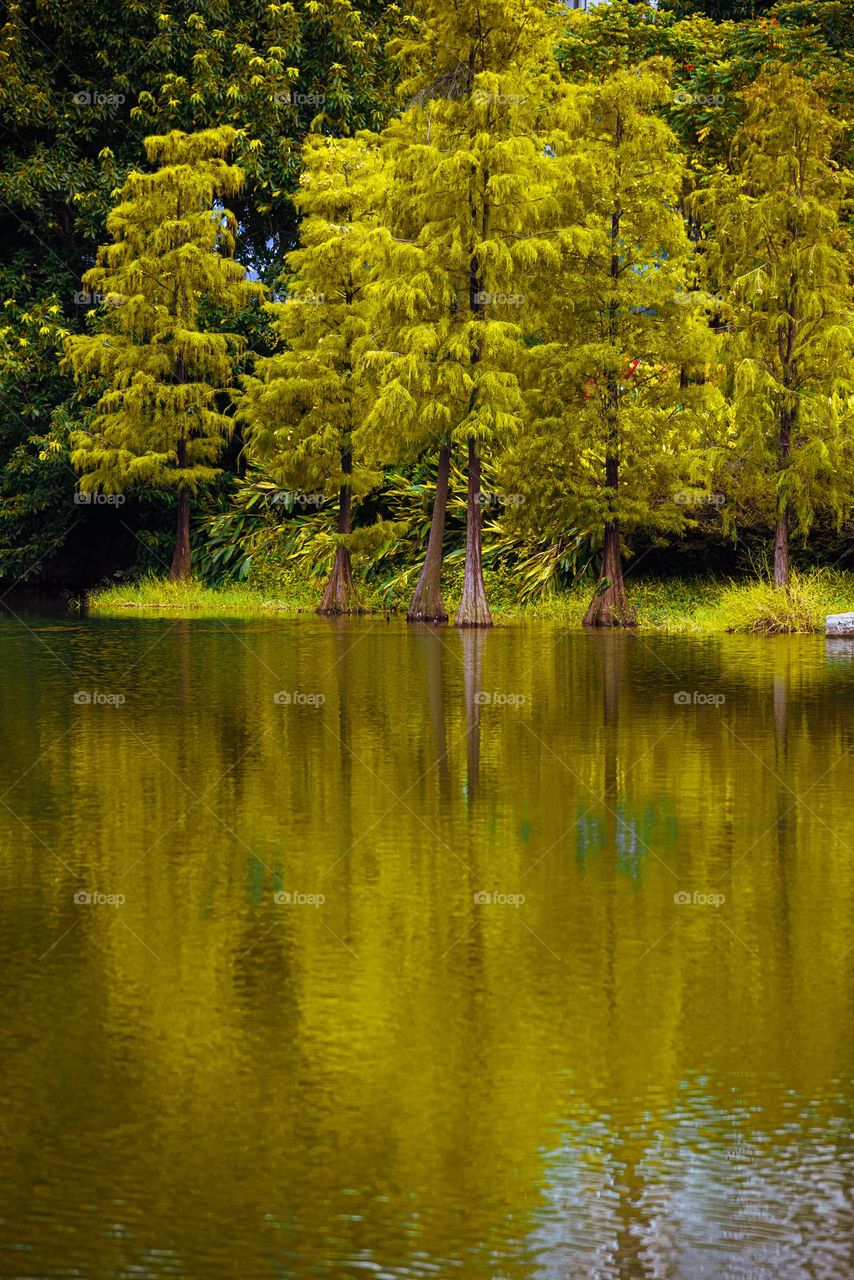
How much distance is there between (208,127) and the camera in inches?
1891

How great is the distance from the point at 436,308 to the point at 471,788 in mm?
21797

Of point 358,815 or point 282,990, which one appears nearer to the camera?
point 282,990

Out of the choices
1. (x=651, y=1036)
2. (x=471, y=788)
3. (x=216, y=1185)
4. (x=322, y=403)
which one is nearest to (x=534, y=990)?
(x=651, y=1036)

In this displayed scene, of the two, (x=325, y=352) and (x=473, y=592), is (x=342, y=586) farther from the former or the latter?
(x=473, y=592)

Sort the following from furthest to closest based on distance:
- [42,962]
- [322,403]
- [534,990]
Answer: [322,403]
[42,962]
[534,990]

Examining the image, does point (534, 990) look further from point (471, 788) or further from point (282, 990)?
point (471, 788)

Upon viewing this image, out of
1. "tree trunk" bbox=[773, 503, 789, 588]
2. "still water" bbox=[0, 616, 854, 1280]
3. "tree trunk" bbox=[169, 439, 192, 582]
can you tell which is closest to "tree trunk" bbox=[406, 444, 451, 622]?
"tree trunk" bbox=[773, 503, 789, 588]

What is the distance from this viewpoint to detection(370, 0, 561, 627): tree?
32.8m

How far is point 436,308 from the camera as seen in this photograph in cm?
3403

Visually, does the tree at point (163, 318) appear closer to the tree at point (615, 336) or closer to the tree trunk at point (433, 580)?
the tree trunk at point (433, 580)

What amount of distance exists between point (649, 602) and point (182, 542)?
13.2 metres

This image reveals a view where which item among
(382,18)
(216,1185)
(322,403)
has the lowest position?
(216,1185)

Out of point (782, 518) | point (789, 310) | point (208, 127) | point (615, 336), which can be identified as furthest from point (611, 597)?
point (208, 127)

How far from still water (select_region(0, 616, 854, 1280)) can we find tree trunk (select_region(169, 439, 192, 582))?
28.4 m
